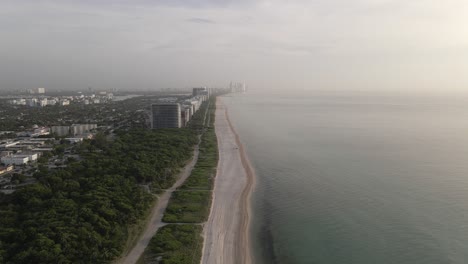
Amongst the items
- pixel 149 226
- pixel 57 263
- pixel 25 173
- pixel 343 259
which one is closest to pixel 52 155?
pixel 25 173

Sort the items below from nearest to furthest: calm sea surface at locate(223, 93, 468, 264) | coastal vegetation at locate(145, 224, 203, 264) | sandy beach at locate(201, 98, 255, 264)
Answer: coastal vegetation at locate(145, 224, 203, 264), sandy beach at locate(201, 98, 255, 264), calm sea surface at locate(223, 93, 468, 264)

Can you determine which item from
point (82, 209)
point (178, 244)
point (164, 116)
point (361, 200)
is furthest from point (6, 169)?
point (361, 200)

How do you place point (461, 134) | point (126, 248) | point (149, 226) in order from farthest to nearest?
1. point (461, 134)
2. point (149, 226)
3. point (126, 248)

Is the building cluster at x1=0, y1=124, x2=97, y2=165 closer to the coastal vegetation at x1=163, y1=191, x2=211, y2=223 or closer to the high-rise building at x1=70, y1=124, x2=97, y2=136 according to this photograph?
the high-rise building at x1=70, y1=124, x2=97, y2=136

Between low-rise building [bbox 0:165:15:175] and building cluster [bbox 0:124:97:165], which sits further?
building cluster [bbox 0:124:97:165]

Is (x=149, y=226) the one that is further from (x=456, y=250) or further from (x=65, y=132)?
(x=65, y=132)

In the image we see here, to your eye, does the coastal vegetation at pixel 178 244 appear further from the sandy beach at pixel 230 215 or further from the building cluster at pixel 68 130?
the building cluster at pixel 68 130

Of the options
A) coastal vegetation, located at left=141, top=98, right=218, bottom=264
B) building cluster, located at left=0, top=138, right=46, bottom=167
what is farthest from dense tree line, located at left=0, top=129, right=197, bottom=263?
building cluster, located at left=0, top=138, right=46, bottom=167
